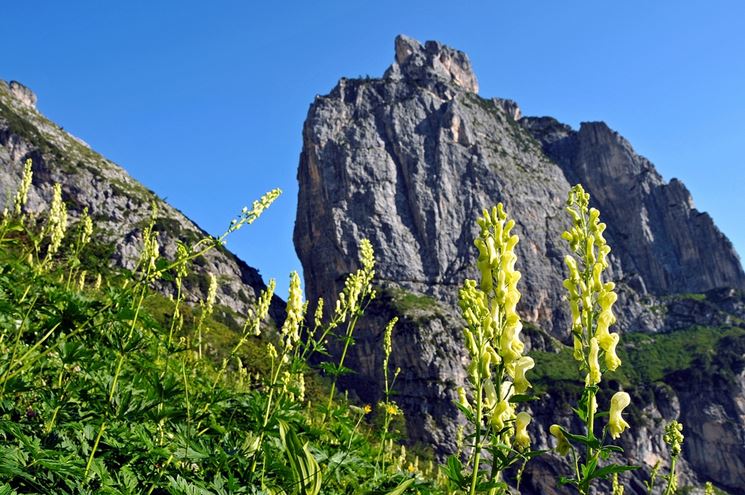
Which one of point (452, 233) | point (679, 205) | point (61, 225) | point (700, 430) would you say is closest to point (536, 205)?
point (452, 233)

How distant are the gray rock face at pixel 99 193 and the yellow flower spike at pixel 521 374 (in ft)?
301

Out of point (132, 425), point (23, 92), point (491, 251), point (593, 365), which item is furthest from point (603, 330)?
point (23, 92)

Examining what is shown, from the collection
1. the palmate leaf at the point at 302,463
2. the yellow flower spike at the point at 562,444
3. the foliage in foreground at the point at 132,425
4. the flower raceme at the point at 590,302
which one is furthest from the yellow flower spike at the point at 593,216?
the palmate leaf at the point at 302,463

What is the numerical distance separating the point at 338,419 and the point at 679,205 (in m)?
167

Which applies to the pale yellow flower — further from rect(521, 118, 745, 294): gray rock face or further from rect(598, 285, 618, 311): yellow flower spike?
rect(521, 118, 745, 294): gray rock face

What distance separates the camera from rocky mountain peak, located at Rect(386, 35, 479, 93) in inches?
5802

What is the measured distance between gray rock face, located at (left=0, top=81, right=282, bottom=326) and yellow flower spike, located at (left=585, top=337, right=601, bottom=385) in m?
91.8

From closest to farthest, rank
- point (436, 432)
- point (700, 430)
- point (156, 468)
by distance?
1. point (156, 468)
2. point (436, 432)
3. point (700, 430)

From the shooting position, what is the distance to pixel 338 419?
217 inches

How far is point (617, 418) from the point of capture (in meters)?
3.32

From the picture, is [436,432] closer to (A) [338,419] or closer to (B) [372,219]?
(B) [372,219]

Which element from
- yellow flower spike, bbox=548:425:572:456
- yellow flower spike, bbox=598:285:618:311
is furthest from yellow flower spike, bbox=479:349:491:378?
yellow flower spike, bbox=598:285:618:311

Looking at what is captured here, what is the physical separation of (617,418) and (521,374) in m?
0.77

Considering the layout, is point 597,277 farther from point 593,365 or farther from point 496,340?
point 496,340
